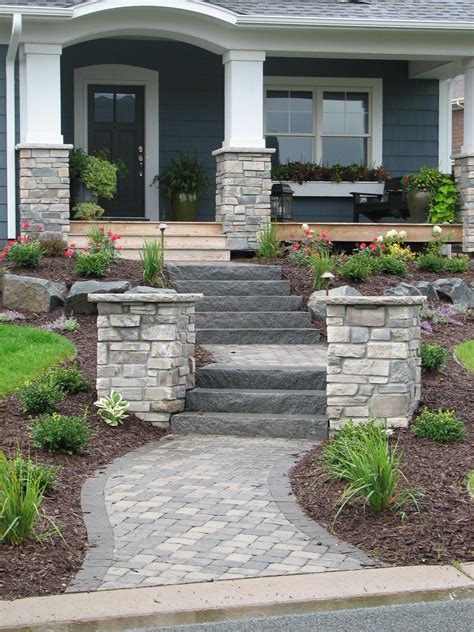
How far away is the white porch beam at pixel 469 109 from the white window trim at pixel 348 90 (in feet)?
6.96

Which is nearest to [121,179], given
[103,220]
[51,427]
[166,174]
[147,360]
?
[166,174]

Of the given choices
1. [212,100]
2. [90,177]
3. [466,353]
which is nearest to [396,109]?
[212,100]

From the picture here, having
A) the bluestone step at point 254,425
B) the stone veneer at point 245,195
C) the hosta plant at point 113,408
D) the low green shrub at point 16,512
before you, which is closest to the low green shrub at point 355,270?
the stone veneer at point 245,195

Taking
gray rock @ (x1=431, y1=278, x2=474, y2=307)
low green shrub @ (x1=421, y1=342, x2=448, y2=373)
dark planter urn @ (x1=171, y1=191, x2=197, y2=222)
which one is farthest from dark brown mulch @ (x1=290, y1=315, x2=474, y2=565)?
dark planter urn @ (x1=171, y1=191, x2=197, y2=222)

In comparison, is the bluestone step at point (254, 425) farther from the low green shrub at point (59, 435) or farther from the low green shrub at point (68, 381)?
the low green shrub at point (59, 435)

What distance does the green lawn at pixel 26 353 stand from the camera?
8.75 m

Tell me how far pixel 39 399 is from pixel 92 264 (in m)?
4.15

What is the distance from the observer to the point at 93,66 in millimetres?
15781

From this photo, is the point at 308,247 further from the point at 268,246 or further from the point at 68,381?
the point at 68,381

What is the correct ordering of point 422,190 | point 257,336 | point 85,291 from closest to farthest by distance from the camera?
1. point 257,336
2. point 85,291
3. point 422,190

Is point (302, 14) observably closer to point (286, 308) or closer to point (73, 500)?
point (286, 308)

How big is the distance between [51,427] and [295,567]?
2645 millimetres

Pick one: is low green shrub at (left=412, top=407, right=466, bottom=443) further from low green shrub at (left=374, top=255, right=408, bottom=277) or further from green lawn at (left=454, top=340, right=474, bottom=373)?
low green shrub at (left=374, top=255, right=408, bottom=277)

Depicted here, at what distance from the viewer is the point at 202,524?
5852mm
